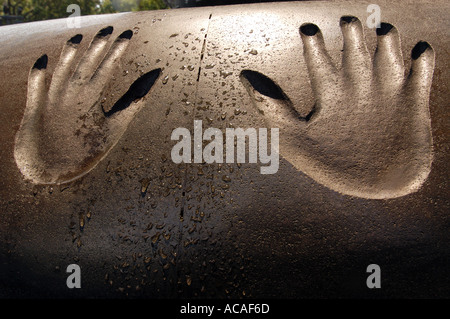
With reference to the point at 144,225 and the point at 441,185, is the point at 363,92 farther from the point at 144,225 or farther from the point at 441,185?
the point at 144,225

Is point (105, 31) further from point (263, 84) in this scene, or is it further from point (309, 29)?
point (309, 29)

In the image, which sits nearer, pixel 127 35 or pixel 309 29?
pixel 309 29

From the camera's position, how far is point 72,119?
1.60 metres

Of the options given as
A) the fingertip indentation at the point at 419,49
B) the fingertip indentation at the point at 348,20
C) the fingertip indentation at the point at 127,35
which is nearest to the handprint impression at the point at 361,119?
the fingertip indentation at the point at 419,49

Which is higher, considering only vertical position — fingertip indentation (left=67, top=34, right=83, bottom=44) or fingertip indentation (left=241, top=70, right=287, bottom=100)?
fingertip indentation (left=67, top=34, right=83, bottom=44)

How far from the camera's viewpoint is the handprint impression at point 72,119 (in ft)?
4.97

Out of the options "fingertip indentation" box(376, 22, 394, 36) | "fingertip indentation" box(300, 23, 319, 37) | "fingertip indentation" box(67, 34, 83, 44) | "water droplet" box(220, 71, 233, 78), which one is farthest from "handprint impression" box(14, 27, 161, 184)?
"fingertip indentation" box(376, 22, 394, 36)

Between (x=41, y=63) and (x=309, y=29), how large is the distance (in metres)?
1.41

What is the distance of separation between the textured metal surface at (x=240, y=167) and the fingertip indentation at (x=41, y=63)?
5cm

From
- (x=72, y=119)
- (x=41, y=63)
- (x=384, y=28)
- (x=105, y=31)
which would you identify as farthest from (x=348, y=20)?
(x=41, y=63)

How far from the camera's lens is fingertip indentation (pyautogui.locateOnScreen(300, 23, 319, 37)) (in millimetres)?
1705

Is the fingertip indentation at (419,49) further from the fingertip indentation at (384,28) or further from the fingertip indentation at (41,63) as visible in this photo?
the fingertip indentation at (41,63)

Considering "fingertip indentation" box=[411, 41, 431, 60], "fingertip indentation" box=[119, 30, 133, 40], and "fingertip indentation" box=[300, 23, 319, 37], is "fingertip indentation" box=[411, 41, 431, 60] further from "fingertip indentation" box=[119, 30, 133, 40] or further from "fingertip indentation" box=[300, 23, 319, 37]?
"fingertip indentation" box=[119, 30, 133, 40]
